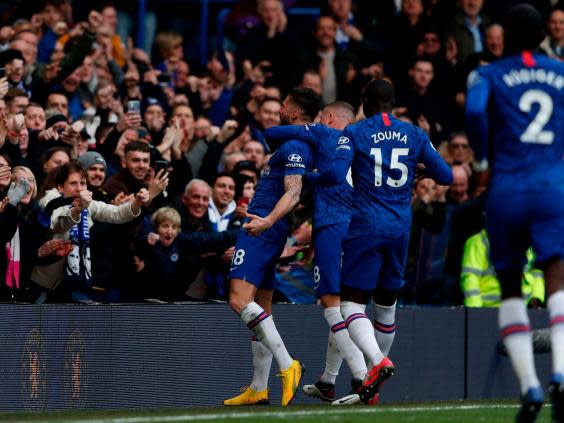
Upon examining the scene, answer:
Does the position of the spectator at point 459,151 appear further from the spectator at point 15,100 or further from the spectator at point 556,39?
the spectator at point 15,100

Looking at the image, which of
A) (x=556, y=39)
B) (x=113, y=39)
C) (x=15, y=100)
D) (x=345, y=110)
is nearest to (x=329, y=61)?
(x=113, y=39)

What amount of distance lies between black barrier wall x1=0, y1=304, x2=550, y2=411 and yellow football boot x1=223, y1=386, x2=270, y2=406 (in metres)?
0.74

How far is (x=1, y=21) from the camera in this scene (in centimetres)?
1848

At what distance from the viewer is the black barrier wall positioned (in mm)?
10805

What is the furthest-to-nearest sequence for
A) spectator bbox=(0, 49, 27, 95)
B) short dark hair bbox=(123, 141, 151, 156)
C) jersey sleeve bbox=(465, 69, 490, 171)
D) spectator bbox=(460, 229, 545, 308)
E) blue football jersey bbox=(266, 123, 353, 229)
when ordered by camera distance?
spectator bbox=(460, 229, 545, 308) < spectator bbox=(0, 49, 27, 95) < short dark hair bbox=(123, 141, 151, 156) < blue football jersey bbox=(266, 123, 353, 229) < jersey sleeve bbox=(465, 69, 490, 171)

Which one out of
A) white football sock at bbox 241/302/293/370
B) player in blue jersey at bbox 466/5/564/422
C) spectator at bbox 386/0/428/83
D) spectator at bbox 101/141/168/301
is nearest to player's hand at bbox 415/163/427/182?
white football sock at bbox 241/302/293/370

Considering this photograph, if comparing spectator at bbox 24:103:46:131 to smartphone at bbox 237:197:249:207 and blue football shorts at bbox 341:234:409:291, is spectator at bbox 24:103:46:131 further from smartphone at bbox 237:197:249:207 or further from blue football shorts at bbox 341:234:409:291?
blue football shorts at bbox 341:234:409:291

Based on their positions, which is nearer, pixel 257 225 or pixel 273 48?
pixel 257 225

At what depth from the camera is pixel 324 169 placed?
416 inches

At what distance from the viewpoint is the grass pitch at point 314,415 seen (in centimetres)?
855

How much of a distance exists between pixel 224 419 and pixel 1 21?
11.1 m

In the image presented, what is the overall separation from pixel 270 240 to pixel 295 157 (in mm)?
654

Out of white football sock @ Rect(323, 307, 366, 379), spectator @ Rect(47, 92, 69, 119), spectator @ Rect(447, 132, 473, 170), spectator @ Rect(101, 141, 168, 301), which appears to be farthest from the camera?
spectator @ Rect(447, 132, 473, 170)

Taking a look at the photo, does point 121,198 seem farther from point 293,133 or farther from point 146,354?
point 293,133
